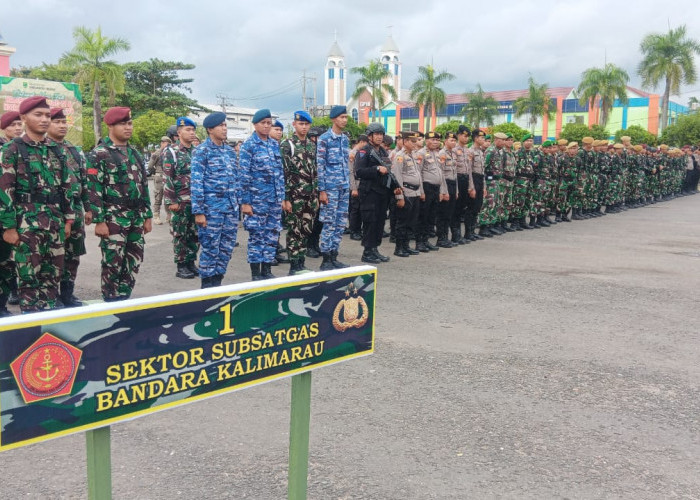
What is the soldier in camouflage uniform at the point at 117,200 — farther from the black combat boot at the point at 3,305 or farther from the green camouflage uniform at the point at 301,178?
the green camouflage uniform at the point at 301,178

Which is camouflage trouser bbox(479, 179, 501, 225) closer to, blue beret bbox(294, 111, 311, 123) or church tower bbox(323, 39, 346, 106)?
blue beret bbox(294, 111, 311, 123)

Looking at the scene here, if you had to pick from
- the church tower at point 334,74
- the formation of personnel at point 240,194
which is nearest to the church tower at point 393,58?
the church tower at point 334,74

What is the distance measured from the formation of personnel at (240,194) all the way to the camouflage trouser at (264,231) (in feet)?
0.04

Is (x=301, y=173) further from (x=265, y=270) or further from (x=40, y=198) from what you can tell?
(x=40, y=198)

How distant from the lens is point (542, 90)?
54.0 meters

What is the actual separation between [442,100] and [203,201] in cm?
4923

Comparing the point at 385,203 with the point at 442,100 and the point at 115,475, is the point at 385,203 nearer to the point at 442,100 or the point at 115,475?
the point at 115,475

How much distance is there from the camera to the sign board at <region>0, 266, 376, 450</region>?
128 centimetres

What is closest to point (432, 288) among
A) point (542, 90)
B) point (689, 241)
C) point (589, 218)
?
point (689, 241)

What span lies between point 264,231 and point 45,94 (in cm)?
2015

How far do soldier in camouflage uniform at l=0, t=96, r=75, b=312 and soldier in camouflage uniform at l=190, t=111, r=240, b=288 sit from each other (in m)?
1.22

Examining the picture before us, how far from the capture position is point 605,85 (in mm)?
48031

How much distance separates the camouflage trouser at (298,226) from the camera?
23.3ft

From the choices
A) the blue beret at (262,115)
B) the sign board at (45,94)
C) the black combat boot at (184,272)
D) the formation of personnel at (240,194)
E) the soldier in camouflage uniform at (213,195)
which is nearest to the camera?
the formation of personnel at (240,194)
